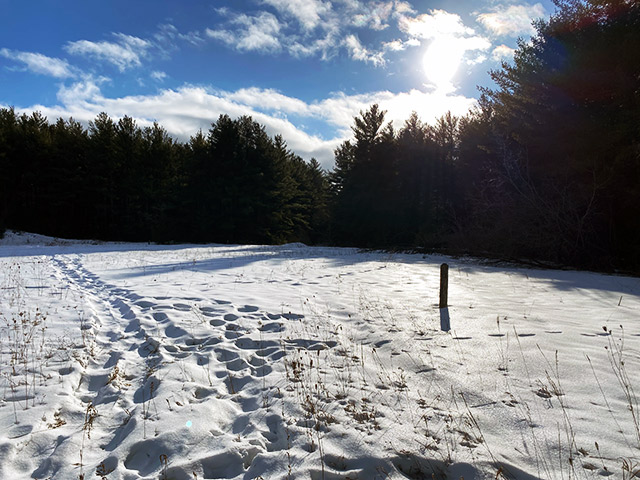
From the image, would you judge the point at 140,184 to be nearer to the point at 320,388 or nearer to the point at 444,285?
the point at 444,285

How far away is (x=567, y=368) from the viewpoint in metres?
3.50

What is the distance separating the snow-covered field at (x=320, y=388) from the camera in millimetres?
2311

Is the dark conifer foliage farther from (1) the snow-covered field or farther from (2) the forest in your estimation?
(1) the snow-covered field

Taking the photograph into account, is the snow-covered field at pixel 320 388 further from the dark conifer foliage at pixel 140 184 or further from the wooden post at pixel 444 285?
the dark conifer foliage at pixel 140 184

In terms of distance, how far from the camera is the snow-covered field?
7.58ft

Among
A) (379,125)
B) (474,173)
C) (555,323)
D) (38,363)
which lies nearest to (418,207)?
(474,173)

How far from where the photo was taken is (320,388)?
10.8 ft

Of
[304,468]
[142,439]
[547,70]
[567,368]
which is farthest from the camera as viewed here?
[547,70]

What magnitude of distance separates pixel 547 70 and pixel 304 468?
15.6 metres

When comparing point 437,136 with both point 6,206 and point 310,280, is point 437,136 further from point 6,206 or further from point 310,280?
point 6,206

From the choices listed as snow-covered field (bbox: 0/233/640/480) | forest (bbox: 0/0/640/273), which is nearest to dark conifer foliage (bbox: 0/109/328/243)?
forest (bbox: 0/0/640/273)

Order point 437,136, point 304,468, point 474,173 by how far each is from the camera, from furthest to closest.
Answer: point 437,136 → point 474,173 → point 304,468

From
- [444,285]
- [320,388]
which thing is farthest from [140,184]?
[320,388]

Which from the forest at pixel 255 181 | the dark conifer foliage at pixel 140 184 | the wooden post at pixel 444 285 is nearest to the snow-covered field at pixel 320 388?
the wooden post at pixel 444 285
